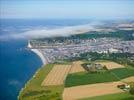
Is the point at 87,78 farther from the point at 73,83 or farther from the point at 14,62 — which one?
the point at 14,62

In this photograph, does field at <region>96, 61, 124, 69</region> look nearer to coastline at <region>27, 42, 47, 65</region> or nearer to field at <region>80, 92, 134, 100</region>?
coastline at <region>27, 42, 47, 65</region>

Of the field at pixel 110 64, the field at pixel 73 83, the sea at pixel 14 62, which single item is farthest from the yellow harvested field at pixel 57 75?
the field at pixel 110 64

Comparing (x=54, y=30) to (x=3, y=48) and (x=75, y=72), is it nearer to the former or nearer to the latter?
(x=3, y=48)

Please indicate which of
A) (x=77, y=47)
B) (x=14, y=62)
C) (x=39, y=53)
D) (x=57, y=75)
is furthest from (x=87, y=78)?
(x=77, y=47)

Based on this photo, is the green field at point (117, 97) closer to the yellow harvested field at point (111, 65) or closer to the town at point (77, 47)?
the yellow harvested field at point (111, 65)

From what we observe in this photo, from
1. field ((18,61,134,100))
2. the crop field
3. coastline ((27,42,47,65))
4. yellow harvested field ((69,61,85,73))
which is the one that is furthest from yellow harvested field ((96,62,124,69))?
coastline ((27,42,47,65))
